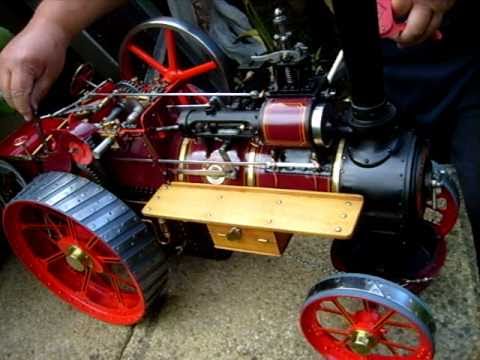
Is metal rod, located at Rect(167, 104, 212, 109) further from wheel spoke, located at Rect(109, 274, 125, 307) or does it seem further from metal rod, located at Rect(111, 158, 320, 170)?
wheel spoke, located at Rect(109, 274, 125, 307)

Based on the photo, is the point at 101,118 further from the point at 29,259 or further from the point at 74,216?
the point at 29,259

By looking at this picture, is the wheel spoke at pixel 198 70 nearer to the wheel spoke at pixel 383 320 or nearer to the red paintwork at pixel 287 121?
the red paintwork at pixel 287 121

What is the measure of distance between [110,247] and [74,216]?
0.12m

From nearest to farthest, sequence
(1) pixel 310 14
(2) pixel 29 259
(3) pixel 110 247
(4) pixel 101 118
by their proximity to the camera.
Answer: (3) pixel 110 247
(4) pixel 101 118
(2) pixel 29 259
(1) pixel 310 14

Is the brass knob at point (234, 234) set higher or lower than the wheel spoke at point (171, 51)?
lower

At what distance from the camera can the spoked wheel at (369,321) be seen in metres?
1.18

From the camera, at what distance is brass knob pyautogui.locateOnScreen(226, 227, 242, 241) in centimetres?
139

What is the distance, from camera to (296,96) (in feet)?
4.14

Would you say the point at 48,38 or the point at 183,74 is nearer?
the point at 48,38

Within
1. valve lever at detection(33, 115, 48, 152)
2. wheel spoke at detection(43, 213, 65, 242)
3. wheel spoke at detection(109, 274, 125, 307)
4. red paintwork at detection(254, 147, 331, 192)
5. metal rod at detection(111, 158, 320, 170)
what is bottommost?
wheel spoke at detection(109, 274, 125, 307)

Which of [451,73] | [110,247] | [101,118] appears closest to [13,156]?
[101,118]

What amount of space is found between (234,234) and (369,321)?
1.26 ft

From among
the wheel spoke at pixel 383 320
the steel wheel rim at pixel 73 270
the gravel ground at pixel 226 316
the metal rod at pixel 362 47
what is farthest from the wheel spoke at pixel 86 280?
the metal rod at pixel 362 47

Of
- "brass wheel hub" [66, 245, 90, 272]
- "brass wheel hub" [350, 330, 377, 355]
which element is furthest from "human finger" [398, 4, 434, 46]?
"brass wheel hub" [66, 245, 90, 272]
